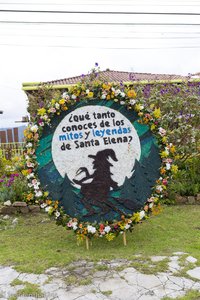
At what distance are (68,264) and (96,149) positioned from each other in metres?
1.36

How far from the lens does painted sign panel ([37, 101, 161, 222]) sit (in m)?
4.11

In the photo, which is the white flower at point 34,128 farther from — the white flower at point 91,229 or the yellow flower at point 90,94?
the white flower at point 91,229

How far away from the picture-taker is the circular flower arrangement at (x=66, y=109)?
397cm

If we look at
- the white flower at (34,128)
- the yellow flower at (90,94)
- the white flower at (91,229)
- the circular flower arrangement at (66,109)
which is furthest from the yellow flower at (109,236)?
the yellow flower at (90,94)

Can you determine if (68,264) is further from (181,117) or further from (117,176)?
(181,117)

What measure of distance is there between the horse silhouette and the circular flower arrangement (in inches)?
11.6

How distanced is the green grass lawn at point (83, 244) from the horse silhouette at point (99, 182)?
578mm

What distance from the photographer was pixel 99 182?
415 cm

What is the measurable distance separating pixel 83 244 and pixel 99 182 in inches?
32.6

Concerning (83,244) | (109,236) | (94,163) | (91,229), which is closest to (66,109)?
(94,163)

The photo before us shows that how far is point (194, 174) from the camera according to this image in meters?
6.42

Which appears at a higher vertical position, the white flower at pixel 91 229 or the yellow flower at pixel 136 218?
the yellow flower at pixel 136 218

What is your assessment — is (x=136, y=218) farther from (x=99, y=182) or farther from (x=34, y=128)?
(x=34, y=128)

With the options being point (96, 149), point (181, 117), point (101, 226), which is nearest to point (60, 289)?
point (101, 226)
